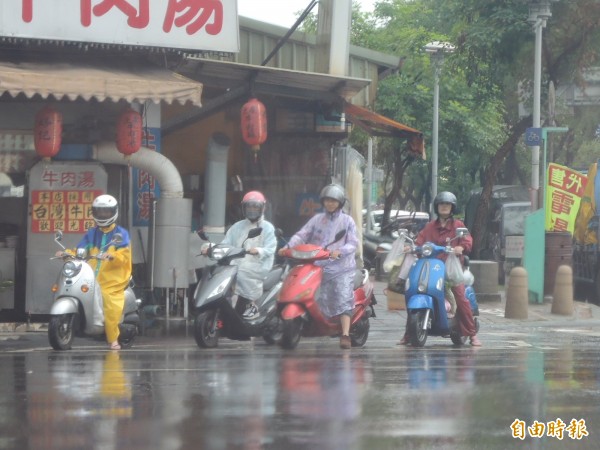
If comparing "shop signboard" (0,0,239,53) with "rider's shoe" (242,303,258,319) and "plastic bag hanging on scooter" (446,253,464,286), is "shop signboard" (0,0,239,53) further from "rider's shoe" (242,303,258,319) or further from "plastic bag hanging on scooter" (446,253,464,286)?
"plastic bag hanging on scooter" (446,253,464,286)

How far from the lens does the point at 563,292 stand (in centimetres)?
1947

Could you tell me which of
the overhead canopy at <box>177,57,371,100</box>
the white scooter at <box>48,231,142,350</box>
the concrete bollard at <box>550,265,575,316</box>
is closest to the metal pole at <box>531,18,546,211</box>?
the concrete bollard at <box>550,265,575,316</box>

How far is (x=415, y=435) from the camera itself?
24.4ft

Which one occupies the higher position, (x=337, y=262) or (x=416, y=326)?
(x=337, y=262)

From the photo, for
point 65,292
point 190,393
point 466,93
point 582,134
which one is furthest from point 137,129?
point 582,134

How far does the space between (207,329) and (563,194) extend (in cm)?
1092

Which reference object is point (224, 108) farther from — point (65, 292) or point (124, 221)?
point (65, 292)

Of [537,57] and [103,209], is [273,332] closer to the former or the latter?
[103,209]

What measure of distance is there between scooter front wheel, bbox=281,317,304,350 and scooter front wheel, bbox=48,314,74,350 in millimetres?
2302

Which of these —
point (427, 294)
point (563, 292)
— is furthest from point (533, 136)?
point (427, 294)

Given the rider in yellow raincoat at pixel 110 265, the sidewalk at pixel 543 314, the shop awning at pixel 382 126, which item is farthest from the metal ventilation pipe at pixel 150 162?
the sidewalk at pixel 543 314

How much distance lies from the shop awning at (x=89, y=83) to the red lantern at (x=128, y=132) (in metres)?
0.55

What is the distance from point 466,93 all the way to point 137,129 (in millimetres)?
23644

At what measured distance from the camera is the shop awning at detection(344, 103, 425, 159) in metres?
19.9
